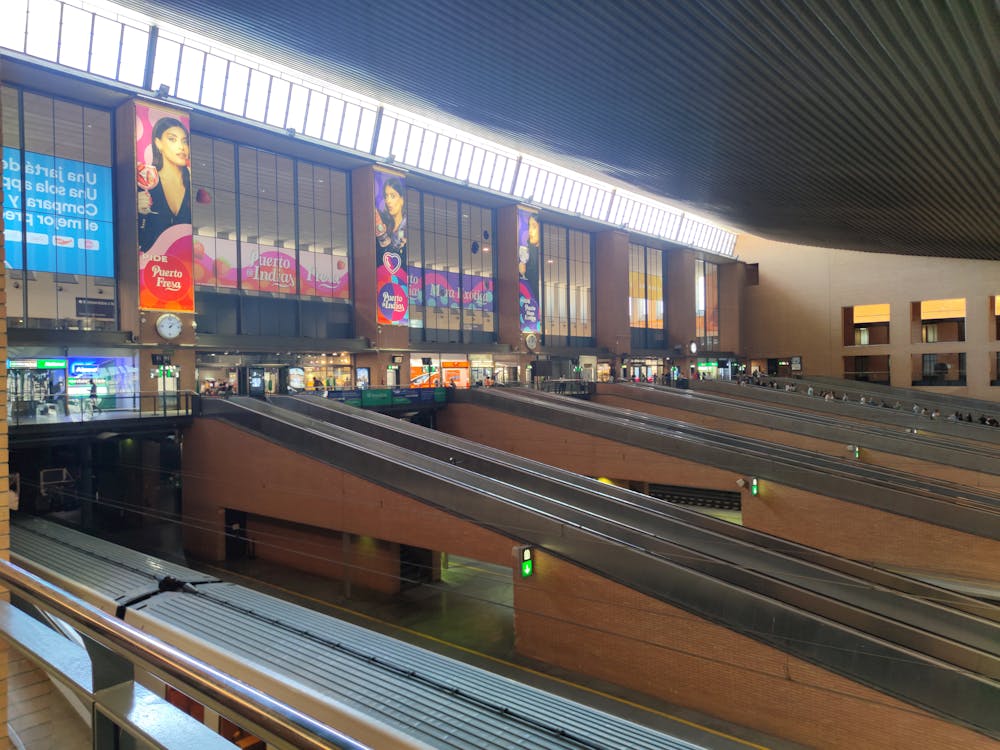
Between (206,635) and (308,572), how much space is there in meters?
9.59

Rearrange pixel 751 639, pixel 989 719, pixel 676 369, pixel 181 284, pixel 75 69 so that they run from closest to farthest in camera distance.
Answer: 1. pixel 989 719
2. pixel 751 639
3. pixel 75 69
4. pixel 181 284
5. pixel 676 369

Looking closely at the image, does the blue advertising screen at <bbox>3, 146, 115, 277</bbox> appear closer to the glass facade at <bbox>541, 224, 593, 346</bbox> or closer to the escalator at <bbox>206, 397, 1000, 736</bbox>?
the escalator at <bbox>206, 397, 1000, 736</bbox>

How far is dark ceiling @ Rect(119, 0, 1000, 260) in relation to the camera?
1084 cm

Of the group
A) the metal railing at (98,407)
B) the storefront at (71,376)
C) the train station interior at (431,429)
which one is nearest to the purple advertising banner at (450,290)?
the train station interior at (431,429)

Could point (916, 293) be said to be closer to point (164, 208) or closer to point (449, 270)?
point (449, 270)

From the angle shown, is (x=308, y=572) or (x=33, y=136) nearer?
→ (x=308, y=572)

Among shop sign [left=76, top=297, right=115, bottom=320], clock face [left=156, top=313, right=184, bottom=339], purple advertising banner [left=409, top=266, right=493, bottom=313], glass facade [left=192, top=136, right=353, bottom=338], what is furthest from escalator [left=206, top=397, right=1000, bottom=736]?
purple advertising banner [left=409, top=266, right=493, bottom=313]

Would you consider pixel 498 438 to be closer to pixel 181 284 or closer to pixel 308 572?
pixel 308 572

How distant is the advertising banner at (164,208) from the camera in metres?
23.6

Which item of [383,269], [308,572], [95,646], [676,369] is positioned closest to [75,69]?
[383,269]

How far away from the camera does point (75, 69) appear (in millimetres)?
21922

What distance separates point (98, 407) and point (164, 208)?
9107mm

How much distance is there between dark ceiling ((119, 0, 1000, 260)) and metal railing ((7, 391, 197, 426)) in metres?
9.99

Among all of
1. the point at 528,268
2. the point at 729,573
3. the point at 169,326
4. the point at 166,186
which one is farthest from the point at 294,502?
the point at 528,268
